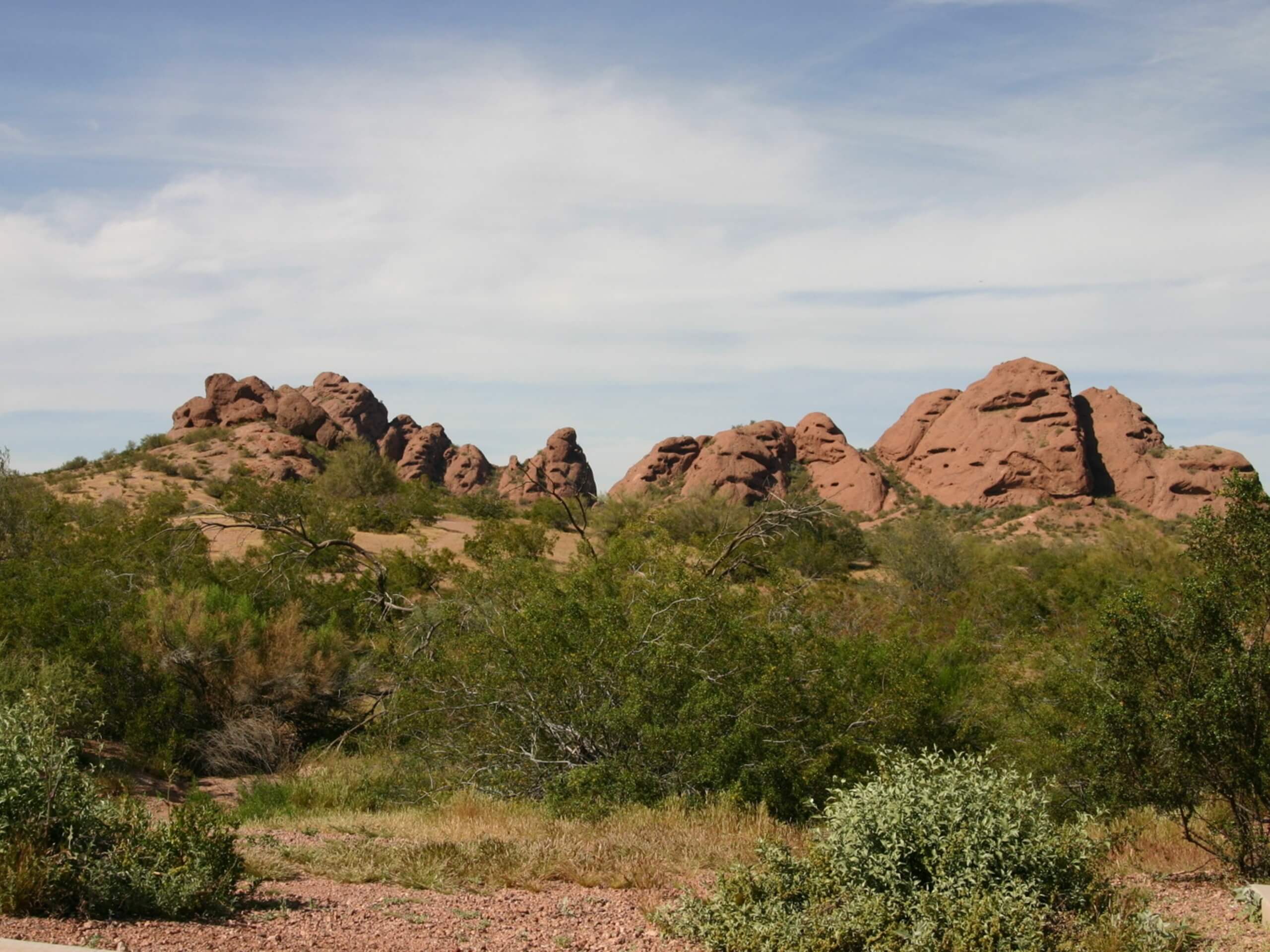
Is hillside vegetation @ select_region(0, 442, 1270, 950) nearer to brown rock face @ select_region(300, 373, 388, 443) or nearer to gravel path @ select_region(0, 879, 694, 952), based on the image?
gravel path @ select_region(0, 879, 694, 952)

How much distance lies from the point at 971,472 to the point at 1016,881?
68.3 meters

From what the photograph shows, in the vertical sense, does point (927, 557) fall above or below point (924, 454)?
below

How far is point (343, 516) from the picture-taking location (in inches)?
1174

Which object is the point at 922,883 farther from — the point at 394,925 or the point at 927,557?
the point at 927,557

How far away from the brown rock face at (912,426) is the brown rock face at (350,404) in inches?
1447

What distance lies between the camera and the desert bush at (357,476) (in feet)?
155

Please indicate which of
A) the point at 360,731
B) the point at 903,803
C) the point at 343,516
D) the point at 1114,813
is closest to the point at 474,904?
the point at 903,803

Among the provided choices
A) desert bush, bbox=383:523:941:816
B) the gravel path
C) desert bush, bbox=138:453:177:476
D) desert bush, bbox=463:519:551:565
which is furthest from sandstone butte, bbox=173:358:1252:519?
the gravel path

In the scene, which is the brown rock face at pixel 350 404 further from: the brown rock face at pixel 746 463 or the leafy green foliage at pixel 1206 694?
the leafy green foliage at pixel 1206 694

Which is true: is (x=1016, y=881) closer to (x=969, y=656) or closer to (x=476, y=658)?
(x=476, y=658)

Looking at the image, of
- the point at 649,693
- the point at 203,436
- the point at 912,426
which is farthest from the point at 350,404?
the point at 649,693

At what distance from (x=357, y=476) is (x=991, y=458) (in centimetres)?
4340

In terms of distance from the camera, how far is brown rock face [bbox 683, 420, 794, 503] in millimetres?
68062

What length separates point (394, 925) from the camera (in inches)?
253
